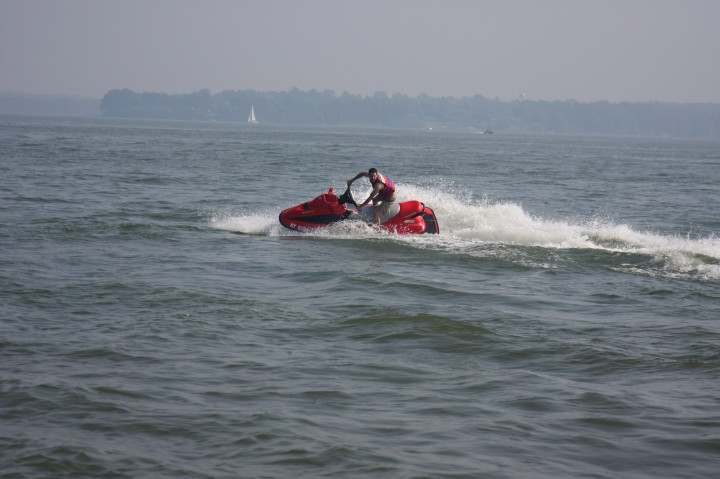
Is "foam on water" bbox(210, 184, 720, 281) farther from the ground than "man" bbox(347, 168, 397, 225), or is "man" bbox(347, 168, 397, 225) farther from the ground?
"man" bbox(347, 168, 397, 225)

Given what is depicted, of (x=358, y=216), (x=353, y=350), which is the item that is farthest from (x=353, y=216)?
(x=353, y=350)

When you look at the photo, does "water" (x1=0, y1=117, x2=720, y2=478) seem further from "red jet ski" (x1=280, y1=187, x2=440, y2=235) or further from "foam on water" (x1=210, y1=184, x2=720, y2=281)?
"red jet ski" (x1=280, y1=187, x2=440, y2=235)

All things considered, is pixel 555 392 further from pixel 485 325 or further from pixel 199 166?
pixel 199 166

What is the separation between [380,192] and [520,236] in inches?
114

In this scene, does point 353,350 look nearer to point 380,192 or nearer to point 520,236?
point 380,192

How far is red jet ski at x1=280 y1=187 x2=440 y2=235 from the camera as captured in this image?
52.0 feet

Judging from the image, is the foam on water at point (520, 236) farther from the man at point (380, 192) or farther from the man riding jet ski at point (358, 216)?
the man at point (380, 192)

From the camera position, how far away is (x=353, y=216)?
52.6ft

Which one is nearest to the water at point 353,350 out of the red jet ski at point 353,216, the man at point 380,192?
the red jet ski at point 353,216

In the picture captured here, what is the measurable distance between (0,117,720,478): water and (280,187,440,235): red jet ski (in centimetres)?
27

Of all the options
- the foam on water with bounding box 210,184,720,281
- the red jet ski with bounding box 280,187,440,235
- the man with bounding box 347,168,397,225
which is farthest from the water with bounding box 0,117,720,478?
the man with bounding box 347,168,397,225

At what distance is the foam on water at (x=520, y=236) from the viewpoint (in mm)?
13242

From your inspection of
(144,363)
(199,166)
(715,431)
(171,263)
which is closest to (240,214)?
(171,263)

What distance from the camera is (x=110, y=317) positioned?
899cm
